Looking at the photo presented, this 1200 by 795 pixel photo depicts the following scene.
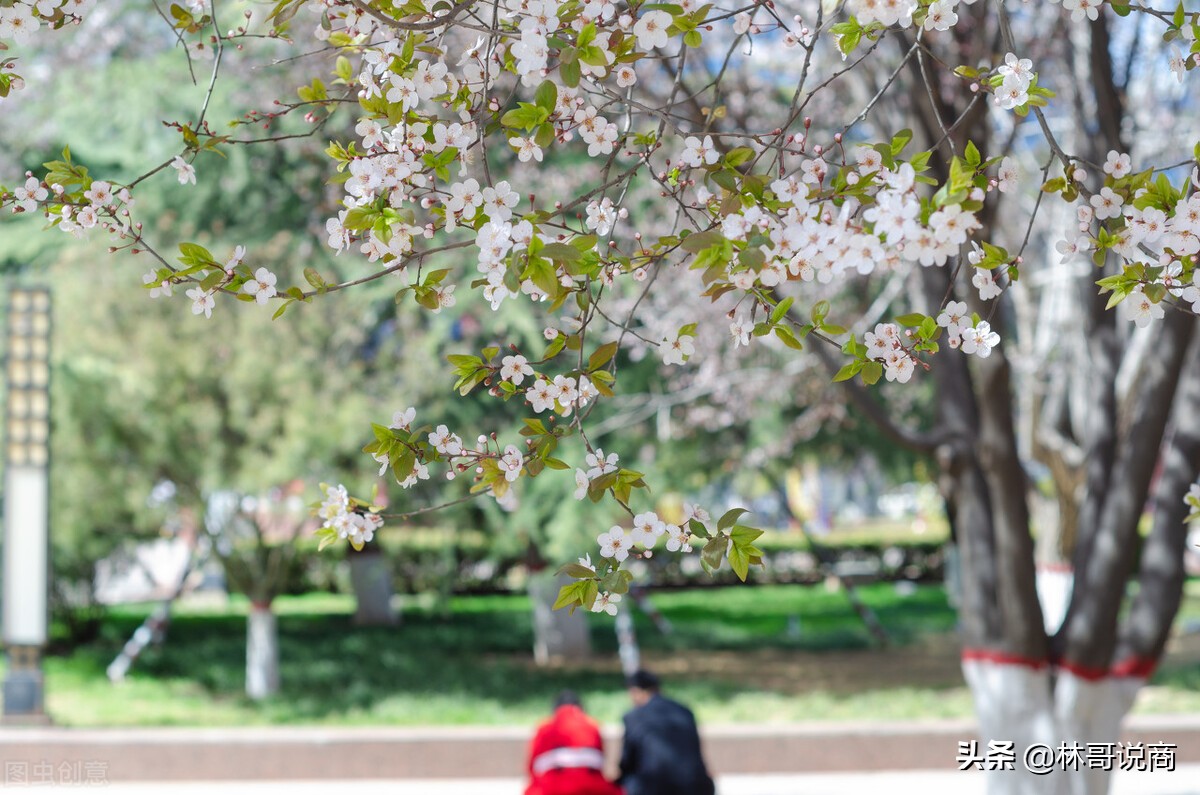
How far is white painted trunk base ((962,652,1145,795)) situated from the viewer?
5969mm

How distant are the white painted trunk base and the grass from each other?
5.28 m

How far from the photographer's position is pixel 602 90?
8.27 ft

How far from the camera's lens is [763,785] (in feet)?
27.9

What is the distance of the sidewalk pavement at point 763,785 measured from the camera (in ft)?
27.3

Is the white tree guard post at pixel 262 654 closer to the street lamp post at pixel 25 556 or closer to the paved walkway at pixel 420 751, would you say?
the street lamp post at pixel 25 556

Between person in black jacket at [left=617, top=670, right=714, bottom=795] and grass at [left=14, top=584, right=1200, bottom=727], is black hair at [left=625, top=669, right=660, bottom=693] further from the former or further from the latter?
grass at [left=14, top=584, right=1200, bottom=727]

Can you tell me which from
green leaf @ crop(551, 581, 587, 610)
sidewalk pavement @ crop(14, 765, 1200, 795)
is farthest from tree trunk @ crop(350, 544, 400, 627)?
green leaf @ crop(551, 581, 587, 610)

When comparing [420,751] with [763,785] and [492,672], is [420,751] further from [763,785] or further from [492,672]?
[492,672]

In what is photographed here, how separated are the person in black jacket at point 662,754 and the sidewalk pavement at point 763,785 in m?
2.77

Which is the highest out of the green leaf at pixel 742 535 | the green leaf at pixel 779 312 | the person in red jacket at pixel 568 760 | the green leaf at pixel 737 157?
the green leaf at pixel 737 157

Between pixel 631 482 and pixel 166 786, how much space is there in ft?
23.3

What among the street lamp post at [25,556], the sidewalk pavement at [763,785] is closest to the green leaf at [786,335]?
the sidewalk pavement at [763,785]

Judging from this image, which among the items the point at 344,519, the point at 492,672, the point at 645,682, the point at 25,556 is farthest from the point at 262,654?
the point at 344,519

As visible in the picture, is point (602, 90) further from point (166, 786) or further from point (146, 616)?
point (146, 616)
